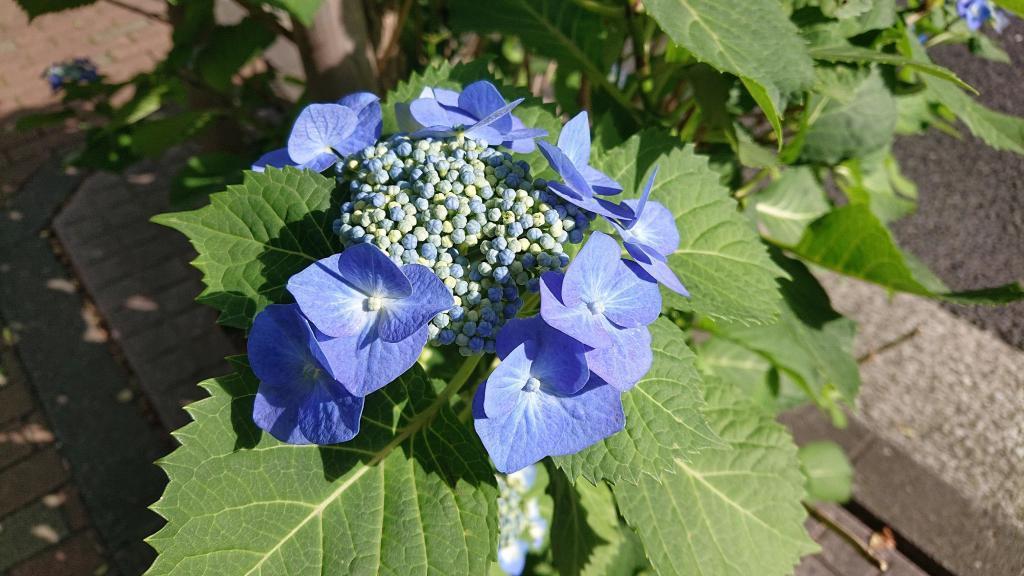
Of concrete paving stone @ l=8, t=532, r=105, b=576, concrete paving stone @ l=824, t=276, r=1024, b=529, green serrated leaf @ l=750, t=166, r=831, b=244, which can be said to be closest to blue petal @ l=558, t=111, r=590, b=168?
green serrated leaf @ l=750, t=166, r=831, b=244

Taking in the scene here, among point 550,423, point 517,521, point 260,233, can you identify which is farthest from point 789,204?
point 260,233

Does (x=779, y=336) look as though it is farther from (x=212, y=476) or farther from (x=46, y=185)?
(x=46, y=185)

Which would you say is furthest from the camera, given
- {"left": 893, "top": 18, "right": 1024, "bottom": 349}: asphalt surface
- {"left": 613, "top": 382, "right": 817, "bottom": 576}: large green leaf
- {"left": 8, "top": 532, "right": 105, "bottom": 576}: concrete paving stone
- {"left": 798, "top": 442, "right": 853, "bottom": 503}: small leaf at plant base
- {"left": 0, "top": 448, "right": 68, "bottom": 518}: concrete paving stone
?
{"left": 893, "top": 18, "right": 1024, "bottom": 349}: asphalt surface

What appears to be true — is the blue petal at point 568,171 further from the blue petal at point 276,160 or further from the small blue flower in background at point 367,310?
the blue petal at point 276,160

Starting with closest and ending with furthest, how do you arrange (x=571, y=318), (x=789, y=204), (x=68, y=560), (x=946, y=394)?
(x=571, y=318) < (x=789, y=204) < (x=68, y=560) < (x=946, y=394)

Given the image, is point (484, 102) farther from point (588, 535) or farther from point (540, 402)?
point (588, 535)

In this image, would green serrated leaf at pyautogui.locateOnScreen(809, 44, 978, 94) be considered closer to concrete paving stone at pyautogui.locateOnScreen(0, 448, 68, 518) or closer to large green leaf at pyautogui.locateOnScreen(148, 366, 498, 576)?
large green leaf at pyautogui.locateOnScreen(148, 366, 498, 576)

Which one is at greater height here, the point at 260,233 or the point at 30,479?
the point at 260,233
